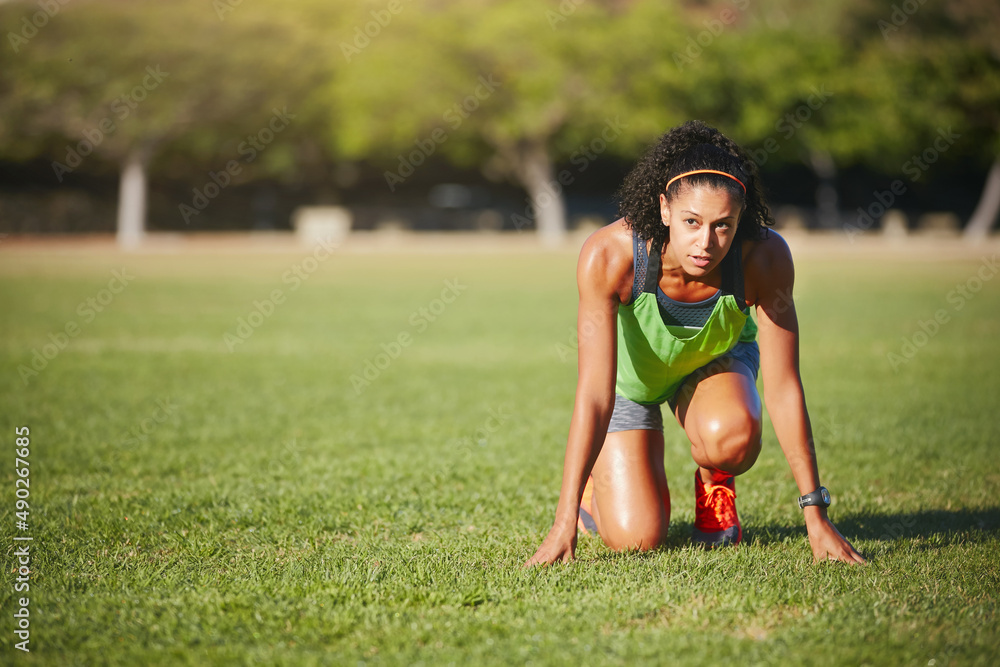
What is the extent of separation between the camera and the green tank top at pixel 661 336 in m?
3.88

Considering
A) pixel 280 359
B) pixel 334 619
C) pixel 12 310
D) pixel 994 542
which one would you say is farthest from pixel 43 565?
pixel 12 310

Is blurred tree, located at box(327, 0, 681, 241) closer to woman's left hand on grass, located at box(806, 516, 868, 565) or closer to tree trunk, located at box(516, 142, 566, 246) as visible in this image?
tree trunk, located at box(516, 142, 566, 246)

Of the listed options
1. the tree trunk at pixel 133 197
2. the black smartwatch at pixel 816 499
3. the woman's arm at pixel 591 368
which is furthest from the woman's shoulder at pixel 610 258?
the tree trunk at pixel 133 197

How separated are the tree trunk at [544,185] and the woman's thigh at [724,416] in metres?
35.1

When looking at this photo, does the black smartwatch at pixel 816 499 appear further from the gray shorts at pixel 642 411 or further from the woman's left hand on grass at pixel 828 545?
the gray shorts at pixel 642 411

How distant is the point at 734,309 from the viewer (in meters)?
3.97

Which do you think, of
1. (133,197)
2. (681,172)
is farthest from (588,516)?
(133,197)

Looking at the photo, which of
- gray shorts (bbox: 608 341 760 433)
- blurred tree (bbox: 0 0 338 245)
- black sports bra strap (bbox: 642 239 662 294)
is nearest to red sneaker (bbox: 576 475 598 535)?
gray shorts (bbox: 608 341 760 433)

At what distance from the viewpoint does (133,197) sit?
38.3 meters

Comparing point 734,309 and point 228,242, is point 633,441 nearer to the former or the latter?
point 734,309

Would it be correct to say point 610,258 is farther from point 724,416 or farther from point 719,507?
point 719,507

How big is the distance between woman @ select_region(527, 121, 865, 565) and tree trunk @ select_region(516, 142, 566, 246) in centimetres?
3517

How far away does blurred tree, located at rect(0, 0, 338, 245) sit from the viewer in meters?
34.1

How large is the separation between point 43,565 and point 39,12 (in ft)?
120
